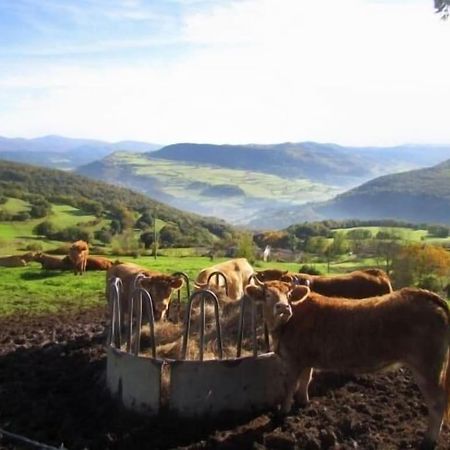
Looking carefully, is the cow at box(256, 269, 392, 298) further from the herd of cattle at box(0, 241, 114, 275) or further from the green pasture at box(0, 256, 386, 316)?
the herd of cattle at box(0, 241, 114, 275)

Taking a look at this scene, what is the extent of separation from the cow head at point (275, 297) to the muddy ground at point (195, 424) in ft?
3.76

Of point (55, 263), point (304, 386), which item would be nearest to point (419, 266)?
point (55, 263)

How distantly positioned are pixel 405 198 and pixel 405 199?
2.24ft

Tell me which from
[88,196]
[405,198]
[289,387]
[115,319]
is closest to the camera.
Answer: [289,387]

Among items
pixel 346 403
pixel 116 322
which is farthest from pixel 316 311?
pixel 116 322

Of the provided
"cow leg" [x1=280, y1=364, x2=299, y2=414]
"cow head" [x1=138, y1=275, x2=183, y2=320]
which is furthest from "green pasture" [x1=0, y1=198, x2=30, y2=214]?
"cow leg" [x1=280, y1=364, x2=299, y2=414]

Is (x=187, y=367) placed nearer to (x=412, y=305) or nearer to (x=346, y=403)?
(x=346, y=403)

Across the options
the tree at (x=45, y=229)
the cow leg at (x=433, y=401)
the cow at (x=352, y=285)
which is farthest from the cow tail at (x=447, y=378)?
the tree at (x=45, y=229)

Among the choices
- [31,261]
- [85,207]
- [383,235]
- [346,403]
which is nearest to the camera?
[346,403]

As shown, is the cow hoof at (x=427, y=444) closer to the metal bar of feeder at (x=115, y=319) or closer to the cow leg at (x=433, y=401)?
the cow leg at (x=433, y=401)

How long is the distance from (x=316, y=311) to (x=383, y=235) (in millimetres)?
44092

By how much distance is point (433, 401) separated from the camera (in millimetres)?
7621

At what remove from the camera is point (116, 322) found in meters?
10.1

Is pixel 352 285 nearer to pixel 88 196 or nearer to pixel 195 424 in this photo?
pixel 195 424
